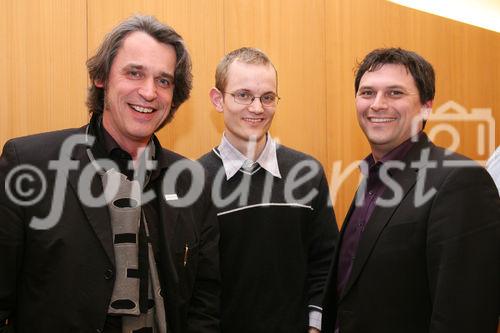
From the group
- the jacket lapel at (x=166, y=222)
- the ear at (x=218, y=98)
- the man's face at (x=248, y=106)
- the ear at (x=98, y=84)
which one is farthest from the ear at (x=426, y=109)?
the ear at (x=98, y=84)

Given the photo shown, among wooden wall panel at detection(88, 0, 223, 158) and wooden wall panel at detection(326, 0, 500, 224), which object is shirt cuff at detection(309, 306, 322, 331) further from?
wooden wall panel at detection(326, 0, 500, 224)

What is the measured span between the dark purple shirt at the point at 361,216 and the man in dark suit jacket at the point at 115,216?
0.42 metres

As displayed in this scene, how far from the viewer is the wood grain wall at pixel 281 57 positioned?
2.31 meters

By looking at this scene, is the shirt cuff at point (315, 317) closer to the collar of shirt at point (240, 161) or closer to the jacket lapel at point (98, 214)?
the collar of shirt at point (240, 161)

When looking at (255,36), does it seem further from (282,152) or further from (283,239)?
(283,239)

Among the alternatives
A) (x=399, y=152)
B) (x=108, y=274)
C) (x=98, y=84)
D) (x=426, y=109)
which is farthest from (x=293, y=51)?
(x=108, y=274)

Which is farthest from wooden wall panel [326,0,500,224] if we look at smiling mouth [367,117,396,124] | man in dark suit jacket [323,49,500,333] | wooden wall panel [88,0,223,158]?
smiling mouth [367,117,396,124]

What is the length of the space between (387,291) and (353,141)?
169 centimetres

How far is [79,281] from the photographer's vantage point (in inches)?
56.2

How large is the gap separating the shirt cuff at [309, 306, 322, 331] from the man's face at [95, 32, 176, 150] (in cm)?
88

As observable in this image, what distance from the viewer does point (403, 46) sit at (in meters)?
3.33

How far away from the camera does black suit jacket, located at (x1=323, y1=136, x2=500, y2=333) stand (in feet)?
4.67

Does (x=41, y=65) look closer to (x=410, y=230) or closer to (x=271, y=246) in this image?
(x=271, y=246)

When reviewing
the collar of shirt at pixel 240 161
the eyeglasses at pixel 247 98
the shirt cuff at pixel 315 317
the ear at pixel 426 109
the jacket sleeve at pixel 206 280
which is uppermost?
the eyeglasses at pixel 247 98
